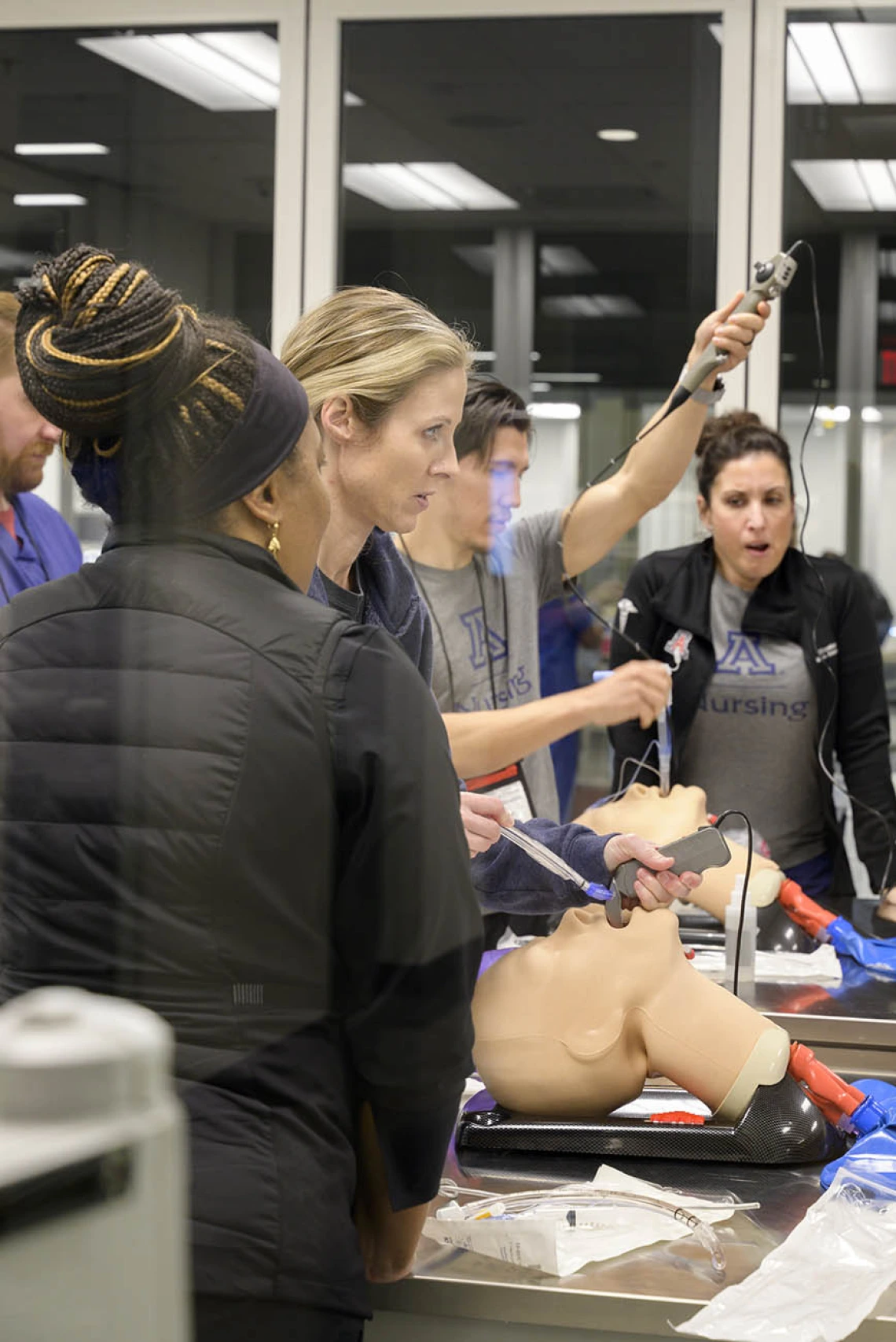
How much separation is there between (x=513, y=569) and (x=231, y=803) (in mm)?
1009

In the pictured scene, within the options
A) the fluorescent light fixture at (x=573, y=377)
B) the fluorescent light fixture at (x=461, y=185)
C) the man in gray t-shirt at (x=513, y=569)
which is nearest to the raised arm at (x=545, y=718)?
the man in gray t-shirt at (x=513, y=569)

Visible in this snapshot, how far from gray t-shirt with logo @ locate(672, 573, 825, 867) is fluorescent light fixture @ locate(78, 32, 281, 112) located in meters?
0.87

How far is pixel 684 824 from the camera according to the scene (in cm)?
150

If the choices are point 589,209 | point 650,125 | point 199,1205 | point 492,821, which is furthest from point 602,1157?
point 650,125

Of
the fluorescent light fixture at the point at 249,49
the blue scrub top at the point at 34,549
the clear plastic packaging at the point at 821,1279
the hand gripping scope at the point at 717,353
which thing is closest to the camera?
the blue scrub top at the point at 34,549

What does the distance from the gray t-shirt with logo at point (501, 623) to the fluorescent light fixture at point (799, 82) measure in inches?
24.1

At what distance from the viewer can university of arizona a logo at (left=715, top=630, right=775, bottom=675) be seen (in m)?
1.77

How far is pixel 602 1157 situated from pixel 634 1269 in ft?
0.64

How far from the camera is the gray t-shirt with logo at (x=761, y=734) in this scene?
1.74 metres

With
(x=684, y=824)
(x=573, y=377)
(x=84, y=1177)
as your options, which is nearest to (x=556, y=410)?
(x=573, y=377)

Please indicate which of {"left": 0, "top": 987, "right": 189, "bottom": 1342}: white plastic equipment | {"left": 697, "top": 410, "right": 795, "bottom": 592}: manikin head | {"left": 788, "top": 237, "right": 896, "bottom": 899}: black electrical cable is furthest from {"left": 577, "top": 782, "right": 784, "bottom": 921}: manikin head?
{"left": 0, "top": 987, "right": 189, "bottom": 1342}: white plastic equipment

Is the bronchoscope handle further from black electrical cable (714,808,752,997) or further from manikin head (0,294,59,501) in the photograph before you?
manikin head (0,294,59,501)

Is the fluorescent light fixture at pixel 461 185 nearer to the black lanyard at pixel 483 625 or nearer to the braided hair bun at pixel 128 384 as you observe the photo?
the black lanyard at pixel 483 625

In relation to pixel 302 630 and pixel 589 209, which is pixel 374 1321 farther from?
pixel 589 209
